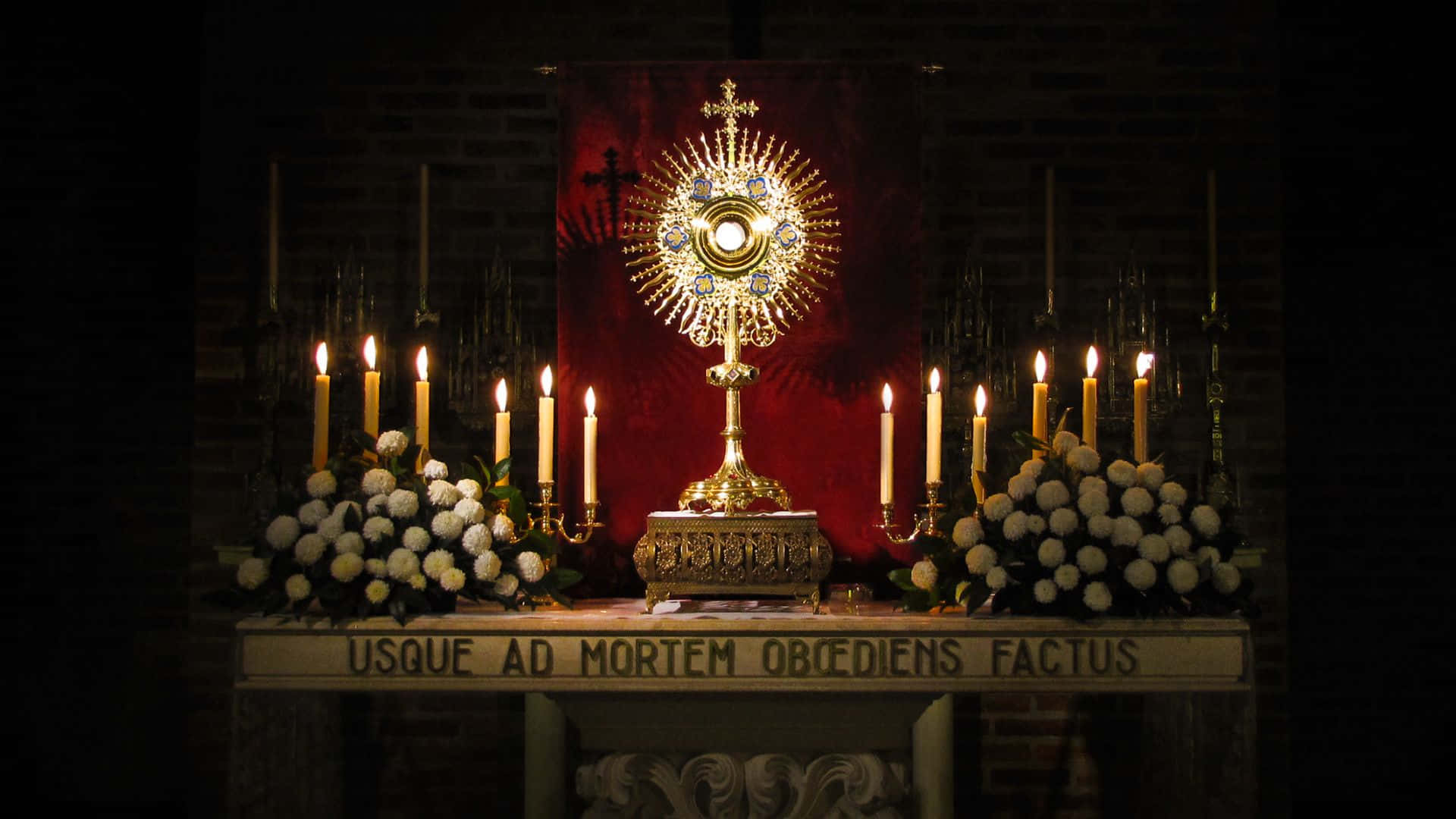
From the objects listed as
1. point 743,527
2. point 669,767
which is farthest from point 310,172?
point 669,767

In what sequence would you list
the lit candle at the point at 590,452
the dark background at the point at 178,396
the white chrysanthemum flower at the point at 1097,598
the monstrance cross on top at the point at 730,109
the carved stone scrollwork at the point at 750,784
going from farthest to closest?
1. the dark background at the point at 178,396
2. the monstrance cross on top at the point at 730,109
3. the lit candle at the point at 590,452
4. the carved stone scrollwork at the point at 750,784
5. the white chrysanthemum flower at the point at 1097,598

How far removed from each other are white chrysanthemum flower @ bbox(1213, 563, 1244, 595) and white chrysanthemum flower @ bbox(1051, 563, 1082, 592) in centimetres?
40

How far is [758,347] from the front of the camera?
407 cm

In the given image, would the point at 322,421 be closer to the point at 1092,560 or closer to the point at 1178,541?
the point at 1092,560

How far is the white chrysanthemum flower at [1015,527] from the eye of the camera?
3242mm

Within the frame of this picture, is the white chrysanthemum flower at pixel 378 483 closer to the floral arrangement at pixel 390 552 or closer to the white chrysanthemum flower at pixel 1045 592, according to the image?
the floral arrangement at pixel 390 552

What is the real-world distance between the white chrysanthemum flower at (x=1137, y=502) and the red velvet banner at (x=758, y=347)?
2.98 ft

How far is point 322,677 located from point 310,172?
1950 mm

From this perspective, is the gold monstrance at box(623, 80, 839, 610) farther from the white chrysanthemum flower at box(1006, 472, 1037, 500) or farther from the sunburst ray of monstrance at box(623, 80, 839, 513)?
the white chrysanthemum flower at box(1006, 472, 1037, 500)

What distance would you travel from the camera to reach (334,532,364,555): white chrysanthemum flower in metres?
3.22

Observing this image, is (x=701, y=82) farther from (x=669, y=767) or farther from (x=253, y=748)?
(x=253, y=748)

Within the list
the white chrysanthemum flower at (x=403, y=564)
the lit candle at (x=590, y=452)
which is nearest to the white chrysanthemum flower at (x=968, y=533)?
the lit candle at (x=590, y=452)

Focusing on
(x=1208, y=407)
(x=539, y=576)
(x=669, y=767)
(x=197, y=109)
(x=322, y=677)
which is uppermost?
(x=197, y=109)

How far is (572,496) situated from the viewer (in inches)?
160
